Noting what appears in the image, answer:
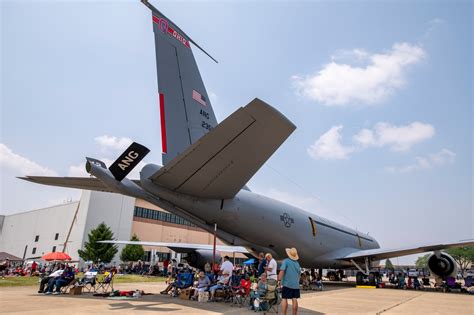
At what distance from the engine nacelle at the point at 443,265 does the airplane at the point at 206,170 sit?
46 mm

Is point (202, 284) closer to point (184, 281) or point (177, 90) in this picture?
point (184, 281)

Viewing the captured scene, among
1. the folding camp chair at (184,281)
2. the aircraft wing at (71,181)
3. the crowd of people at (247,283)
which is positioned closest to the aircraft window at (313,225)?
the crowd of people at (247,283)

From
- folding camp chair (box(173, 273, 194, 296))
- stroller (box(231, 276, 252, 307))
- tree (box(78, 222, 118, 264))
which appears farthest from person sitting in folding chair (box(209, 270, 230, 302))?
tree (box(78, 222, 118, 264))

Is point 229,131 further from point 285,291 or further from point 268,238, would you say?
point 268,238

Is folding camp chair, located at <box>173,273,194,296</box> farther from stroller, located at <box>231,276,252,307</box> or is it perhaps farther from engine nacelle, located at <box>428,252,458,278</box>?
engine nacelle, located at <box>428,252,458,278</box>

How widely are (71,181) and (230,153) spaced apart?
15.1 ft

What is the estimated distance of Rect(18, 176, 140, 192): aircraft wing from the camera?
847 cm

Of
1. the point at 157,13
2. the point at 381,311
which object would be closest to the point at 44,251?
the point at 157,13

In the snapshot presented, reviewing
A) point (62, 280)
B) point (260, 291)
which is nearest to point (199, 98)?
point (260, 291)

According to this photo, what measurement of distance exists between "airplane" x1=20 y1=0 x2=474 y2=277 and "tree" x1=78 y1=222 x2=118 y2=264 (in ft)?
89.4

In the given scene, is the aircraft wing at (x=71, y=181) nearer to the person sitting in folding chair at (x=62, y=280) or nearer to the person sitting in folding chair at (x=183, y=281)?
the person sitting in folding chair at (x=62, y=280)

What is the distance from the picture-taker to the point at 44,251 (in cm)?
4625

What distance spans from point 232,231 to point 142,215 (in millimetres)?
37950

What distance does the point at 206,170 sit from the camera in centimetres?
814
